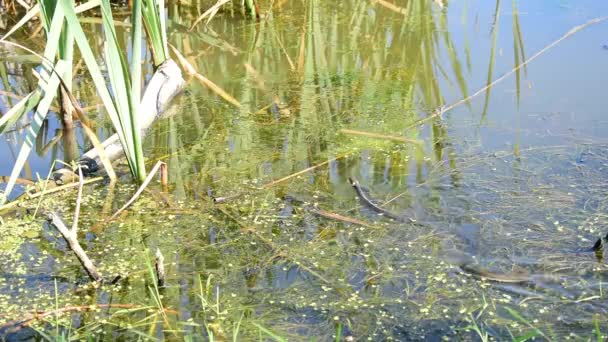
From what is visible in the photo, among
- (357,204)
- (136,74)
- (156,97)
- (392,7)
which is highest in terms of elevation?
(392,7)

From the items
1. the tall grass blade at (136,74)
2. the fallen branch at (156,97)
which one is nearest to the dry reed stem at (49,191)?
the fallen branch at (156,97)

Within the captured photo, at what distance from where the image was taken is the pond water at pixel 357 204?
6.35 feet

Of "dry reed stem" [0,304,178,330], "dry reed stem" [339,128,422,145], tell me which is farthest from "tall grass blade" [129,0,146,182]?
"dry reed stem" [339,128,422,145]

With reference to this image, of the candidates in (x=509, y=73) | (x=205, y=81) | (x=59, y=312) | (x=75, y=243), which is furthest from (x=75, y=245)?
(x=509, y=73)

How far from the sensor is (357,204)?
2471 millimetres

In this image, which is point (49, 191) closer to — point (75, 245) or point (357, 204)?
point (75, 245)

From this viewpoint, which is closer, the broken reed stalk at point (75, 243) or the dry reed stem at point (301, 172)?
the broken reed stalk at point (75, 243)

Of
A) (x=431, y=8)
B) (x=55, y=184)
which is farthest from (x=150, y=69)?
(x=431, y=8)

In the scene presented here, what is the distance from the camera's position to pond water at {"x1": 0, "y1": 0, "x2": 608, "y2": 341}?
1937 mm

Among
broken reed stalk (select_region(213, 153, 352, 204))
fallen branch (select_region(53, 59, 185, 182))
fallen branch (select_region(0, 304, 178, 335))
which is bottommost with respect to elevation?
fallen branch (select_region(0, 304, 178, 335))

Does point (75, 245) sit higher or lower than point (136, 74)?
lower

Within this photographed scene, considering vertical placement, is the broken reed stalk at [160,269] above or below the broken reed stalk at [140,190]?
below

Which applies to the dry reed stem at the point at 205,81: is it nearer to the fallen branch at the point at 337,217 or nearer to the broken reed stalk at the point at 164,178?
the broken reed stalk at the point at 164,178

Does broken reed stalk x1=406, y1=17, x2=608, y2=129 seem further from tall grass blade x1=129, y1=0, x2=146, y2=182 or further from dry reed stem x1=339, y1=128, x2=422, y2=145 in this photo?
tall grass blade x1=129, y1=0, x2=146, y2=182
